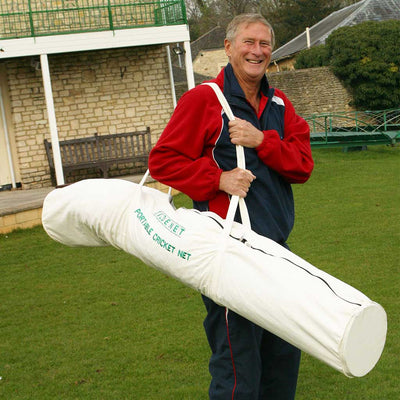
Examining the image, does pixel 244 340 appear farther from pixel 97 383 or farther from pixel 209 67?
pixel 209 67

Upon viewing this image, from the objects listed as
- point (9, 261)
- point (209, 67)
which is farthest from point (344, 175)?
point (209, 67)

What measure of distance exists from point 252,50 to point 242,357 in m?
1.38

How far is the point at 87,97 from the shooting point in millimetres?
17219

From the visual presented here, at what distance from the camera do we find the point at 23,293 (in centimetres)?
738

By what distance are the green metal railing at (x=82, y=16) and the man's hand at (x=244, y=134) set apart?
12735 mm

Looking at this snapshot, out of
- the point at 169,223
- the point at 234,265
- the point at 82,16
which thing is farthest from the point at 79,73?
the point at 234,265

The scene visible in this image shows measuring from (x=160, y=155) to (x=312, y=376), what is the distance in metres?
2.26

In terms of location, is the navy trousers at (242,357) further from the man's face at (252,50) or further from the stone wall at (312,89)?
the stone wall at (312,89)

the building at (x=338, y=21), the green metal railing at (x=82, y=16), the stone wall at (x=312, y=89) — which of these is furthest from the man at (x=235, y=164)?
the building at (x=338, y=21)

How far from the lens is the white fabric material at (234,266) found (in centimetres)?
258

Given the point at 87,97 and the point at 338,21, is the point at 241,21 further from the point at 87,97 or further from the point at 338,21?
the point at 338,21

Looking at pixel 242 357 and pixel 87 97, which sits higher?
pixel 87 97

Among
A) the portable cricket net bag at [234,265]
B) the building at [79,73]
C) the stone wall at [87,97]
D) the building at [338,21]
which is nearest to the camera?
the portable cricket net bag at [234,265]

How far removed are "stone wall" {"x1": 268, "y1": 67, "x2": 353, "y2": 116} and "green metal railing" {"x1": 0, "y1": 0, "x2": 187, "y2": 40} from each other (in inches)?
384
